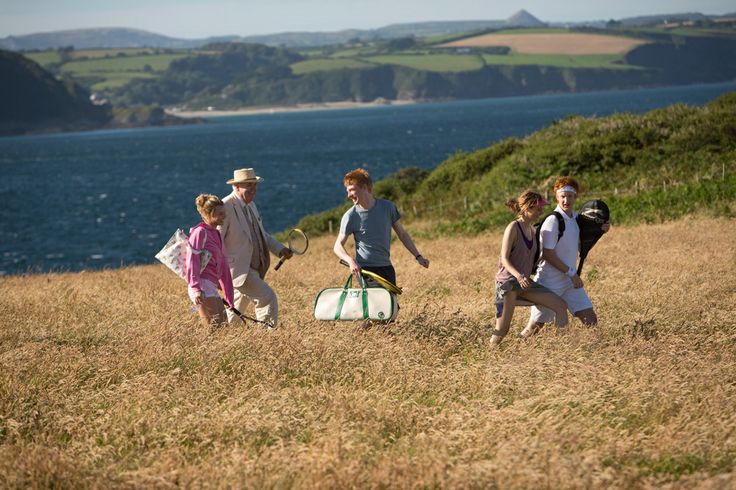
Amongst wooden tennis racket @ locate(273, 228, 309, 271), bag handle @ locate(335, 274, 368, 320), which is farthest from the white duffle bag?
wooden tennis racket @ locate(273, 228, 309, 271)

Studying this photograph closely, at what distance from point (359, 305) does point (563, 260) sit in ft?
6.92

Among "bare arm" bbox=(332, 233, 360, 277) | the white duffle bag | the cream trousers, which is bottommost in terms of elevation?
the cream trousers

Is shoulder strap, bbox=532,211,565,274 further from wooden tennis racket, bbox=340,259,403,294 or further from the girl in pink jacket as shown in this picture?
the girl in pink jacket

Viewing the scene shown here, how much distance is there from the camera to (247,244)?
1002 centimetres

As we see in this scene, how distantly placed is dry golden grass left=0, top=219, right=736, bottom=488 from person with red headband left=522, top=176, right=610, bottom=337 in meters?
0.45

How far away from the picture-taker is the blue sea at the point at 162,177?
199 ft

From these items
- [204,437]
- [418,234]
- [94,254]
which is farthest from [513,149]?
[204,437]

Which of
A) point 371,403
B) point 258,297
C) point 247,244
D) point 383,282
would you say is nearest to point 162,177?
point 258,297

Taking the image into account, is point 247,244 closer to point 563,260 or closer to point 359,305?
point 359,305

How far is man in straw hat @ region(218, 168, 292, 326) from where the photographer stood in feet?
32.7

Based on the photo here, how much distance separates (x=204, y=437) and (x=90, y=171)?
12444 centimetres

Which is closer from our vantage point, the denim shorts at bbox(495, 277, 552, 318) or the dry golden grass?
the dry golden grass

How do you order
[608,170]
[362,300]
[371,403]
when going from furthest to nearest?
[608,170] → [362,300] → [371,403]

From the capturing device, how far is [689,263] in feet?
48.4
